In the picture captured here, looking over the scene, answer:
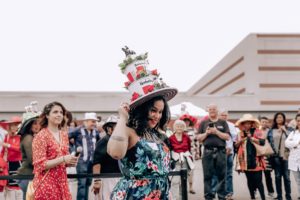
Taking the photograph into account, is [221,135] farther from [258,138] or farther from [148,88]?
[148,88]

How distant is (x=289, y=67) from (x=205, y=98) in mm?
15081

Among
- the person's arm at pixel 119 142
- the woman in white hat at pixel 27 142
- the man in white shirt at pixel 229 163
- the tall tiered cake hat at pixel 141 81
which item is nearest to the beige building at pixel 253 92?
the man in white shirt at pixel 229 163

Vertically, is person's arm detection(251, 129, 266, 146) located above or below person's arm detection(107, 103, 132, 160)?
above

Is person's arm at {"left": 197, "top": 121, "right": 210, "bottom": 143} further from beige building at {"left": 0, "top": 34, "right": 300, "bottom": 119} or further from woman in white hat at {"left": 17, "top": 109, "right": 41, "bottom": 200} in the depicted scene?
beige building at {"left": 0, "top": 34, "right": 300, "bottom": 119}

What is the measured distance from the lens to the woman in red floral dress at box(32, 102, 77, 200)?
476cm

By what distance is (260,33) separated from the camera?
176 ft

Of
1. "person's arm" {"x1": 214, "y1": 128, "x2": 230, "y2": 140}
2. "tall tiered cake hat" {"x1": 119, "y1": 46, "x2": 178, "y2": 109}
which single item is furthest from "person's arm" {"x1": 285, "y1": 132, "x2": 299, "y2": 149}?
"tall tiered cake hat" {"x1": 119, "y1": 46, "x2": 178, "y2": 109}

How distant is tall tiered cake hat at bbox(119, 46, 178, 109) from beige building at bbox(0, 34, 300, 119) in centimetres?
4075

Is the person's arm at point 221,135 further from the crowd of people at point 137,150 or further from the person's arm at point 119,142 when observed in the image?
the person's arm at point 119,142

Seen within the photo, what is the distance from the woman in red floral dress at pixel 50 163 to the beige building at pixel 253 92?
39420 millimetres

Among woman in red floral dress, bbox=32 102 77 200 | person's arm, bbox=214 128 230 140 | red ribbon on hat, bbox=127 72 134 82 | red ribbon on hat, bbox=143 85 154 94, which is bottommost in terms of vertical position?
woman in red floral dress, bbox=32 102 77 200

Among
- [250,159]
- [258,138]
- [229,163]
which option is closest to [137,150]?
[250,159]

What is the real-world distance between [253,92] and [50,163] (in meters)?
49.2

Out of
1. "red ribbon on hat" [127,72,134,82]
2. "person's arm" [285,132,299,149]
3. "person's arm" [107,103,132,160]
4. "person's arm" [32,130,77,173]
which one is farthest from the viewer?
"person's arm" [285,132,299,149]
